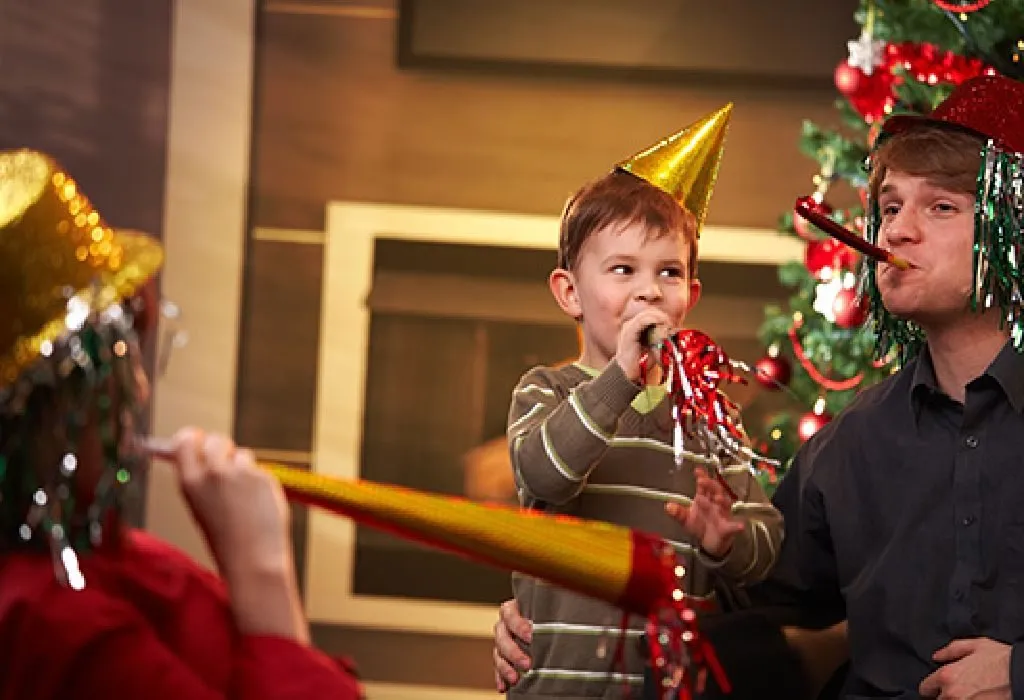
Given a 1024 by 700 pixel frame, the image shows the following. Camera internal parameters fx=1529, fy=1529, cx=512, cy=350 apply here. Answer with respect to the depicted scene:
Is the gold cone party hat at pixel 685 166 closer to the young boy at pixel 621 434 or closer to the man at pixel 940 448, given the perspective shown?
the young boy at pixel 621 434

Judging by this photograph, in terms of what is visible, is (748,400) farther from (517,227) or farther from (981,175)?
(981,175)

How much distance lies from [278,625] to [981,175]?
1038 millimetres

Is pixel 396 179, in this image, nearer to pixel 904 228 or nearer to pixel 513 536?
pixel 904 228

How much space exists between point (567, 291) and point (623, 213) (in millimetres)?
131

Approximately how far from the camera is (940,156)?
1813 mm

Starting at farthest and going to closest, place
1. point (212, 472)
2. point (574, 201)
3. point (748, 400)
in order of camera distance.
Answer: point (748, 400) → point (574, 201) → point (212, 472)

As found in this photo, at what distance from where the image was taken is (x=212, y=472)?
1136 millimetres

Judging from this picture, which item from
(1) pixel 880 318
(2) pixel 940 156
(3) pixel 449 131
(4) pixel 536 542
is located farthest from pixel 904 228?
(3) pixel 449 131

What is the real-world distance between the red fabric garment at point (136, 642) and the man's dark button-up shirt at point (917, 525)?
838mm

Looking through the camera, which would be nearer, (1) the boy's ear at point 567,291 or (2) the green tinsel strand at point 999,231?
(2) the green tinsel strand at point 999,231

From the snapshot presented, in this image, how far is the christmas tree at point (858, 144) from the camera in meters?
2.49

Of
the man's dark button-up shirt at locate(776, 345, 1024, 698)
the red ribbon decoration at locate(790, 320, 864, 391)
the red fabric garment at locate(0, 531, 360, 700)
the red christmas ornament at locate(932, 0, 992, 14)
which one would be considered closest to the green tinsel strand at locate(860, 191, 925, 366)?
the man's dark button-up shirt at locate(776, 345, 1024, 698)

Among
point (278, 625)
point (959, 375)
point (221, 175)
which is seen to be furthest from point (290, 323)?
point (278, 625)

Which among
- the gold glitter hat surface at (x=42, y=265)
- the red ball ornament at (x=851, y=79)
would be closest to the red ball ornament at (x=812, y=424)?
the red ball ornament at (x=851, y=79)
